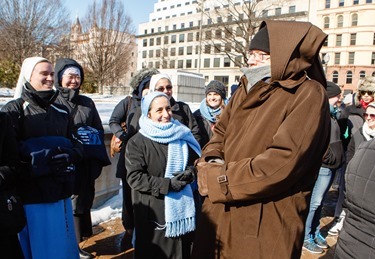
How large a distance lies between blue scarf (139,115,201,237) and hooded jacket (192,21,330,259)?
0.93 meters

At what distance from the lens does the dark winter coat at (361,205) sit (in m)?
1.84

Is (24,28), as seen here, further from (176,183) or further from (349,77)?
(349,77)

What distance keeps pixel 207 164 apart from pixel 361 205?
903mm

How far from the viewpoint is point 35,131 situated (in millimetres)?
2641

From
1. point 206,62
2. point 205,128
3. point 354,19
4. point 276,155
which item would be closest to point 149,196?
point 276,155

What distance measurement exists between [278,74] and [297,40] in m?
0.19

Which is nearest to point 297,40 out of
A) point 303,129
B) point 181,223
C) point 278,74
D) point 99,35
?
point 278,74

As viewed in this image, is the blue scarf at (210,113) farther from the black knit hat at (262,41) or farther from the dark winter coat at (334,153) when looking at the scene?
the black knit hat at (262,41)

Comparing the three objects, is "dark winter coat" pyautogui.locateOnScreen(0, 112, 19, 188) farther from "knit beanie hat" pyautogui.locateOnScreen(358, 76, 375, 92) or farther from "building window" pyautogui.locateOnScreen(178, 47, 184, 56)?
"building window" pyautogui.locateOnScreen(178, 47, 184, 56)

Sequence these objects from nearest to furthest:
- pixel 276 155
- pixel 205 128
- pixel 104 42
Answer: pixel 276 155
pixel 205 128
pixel 104 42

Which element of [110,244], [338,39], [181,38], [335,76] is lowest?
[110,244]

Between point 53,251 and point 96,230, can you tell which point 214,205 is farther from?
point 96,230

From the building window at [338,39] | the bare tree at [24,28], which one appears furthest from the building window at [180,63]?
the bare tree at [24,28]

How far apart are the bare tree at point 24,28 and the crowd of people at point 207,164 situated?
18.6 m
